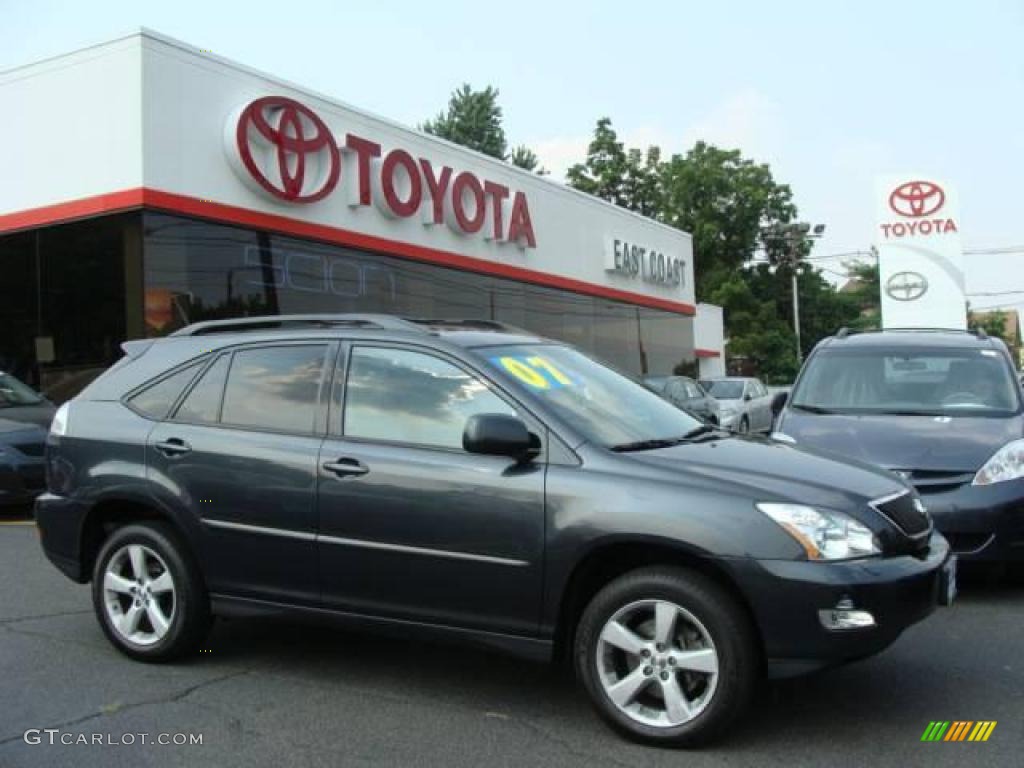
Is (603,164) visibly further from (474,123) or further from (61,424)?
(61,424)

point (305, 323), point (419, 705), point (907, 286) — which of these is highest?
point (907, 286)

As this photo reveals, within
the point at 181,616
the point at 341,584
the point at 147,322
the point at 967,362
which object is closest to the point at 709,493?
the point at 341,584

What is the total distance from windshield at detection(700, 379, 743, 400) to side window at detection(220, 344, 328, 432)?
747 inches

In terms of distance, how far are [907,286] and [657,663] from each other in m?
16.8

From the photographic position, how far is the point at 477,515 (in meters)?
4.00

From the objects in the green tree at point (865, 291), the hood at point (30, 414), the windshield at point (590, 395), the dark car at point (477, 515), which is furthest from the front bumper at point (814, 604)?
the green tree at point (865, 291)

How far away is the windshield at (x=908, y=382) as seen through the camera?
707 centimetres

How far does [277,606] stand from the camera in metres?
4.54

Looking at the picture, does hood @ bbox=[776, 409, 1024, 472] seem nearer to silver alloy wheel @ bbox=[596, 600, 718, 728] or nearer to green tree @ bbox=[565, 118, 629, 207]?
silver alloy wheel @ bbox=[596, 600, 718, 728]

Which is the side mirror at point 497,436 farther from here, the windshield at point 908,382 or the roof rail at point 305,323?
the windshield at point 908,382

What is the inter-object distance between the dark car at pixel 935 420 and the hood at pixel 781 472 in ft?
5.94

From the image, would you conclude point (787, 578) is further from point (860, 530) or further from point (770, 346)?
point (770, 346)

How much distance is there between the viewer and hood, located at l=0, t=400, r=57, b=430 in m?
10.2

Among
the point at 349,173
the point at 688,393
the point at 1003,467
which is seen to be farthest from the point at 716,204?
the point at 1003,467
